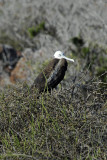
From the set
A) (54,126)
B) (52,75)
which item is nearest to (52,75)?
A: (52,75)

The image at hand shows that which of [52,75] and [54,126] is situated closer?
[54,126]

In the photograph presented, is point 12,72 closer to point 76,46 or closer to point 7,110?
point 76,46

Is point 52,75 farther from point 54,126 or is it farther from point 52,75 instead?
point 54,126

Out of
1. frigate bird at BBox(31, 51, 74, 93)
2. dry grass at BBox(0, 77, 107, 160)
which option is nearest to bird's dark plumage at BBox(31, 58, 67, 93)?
frigate bird at BBox(31, 51, 74, 93)

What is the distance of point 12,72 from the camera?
7.80 m

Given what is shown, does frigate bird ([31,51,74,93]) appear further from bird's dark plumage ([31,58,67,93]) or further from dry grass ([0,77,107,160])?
dry grass ([0,77,107,160])

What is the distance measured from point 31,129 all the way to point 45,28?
6.51 meters

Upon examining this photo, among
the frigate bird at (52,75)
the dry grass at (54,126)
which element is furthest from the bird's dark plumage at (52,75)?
the dry grass at (54,126)

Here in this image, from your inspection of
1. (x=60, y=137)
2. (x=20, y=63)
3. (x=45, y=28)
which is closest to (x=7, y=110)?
(x=60, y=137)

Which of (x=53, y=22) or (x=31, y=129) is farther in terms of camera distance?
(x=53, y=22)

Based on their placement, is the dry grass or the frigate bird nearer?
the dry grass

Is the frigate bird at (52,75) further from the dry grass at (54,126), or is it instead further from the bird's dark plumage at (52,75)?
the dry grass at (54,126)

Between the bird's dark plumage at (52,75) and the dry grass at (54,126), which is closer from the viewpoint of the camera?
the dry grass at (54,126)

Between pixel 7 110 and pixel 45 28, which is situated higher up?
pixel 7 110
